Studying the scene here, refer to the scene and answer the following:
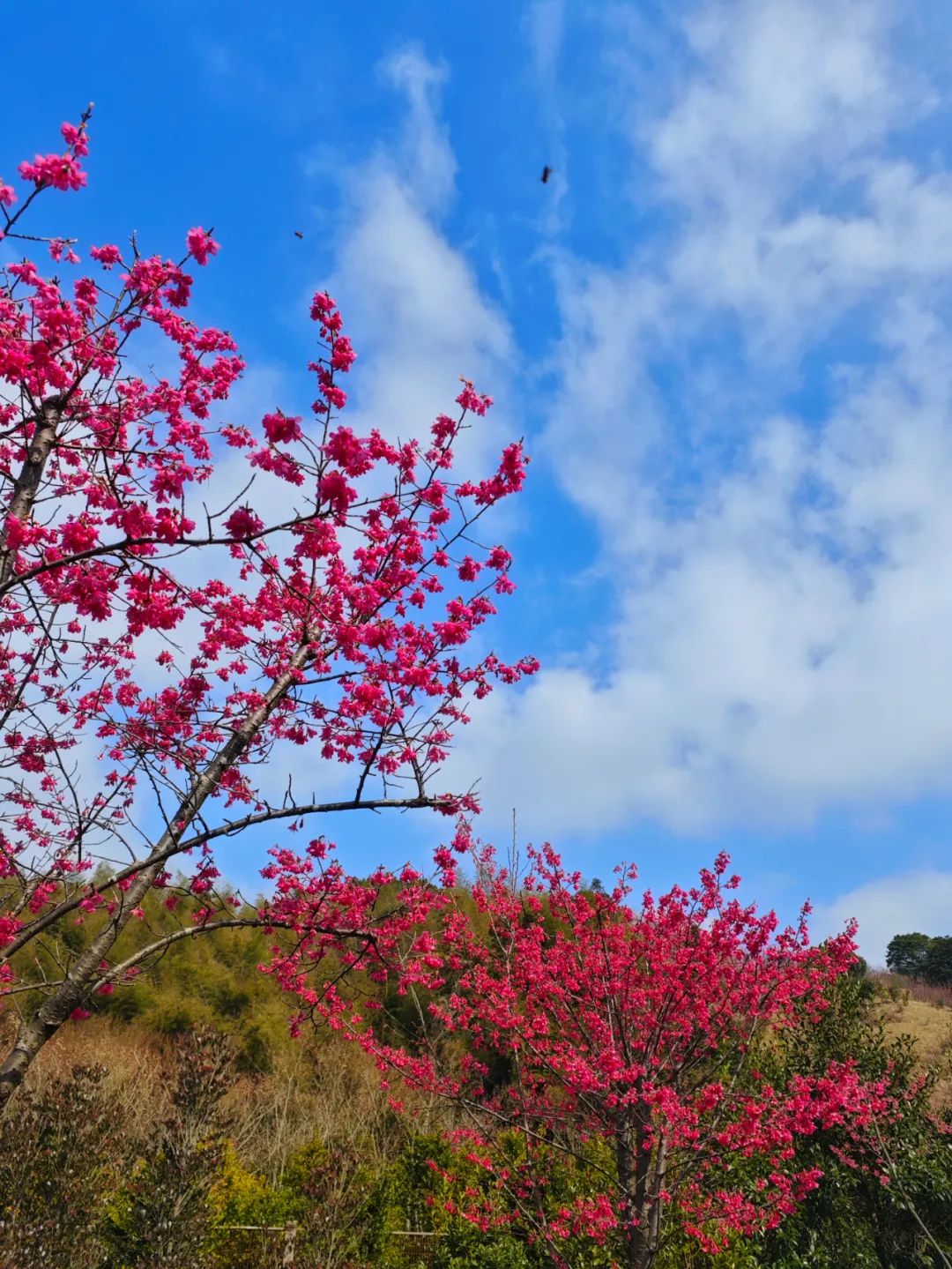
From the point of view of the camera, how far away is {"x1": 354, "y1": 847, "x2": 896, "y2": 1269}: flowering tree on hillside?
6770mm

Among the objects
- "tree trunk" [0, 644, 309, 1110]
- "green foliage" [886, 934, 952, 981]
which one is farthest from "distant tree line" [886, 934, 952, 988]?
"tree trunk" [0, 644, 309, 1110]

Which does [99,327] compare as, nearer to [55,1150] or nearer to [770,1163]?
[55,1150]

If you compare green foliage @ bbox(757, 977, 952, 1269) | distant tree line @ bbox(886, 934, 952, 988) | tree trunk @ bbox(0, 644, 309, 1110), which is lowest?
green foliage @ bbox(757, 977, 952, 1269)

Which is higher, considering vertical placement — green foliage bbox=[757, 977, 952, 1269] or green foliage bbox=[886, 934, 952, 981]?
green foliage bbox=[886, 934, 952, 981]

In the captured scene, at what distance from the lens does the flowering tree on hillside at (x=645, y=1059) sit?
677 centimetres

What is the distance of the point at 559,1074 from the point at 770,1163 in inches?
210

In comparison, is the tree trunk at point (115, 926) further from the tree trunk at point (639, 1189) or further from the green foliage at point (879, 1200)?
the green foliage at point (879, 1200)

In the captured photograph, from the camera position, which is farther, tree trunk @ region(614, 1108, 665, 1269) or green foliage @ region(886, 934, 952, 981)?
green foliage @ region(886, 934, 952, 981)

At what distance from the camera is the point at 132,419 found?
5.32 meters

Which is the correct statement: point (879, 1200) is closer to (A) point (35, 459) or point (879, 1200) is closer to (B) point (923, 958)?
(A) point (35, 459)

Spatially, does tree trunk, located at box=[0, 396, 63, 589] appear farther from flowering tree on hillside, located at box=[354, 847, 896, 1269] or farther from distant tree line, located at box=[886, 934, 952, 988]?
distant tree line, located at box=[886, 934, 952, 988]

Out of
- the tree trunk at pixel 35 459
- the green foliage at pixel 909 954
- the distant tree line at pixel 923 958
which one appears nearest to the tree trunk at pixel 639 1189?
the tree trunk at pixel 35 459

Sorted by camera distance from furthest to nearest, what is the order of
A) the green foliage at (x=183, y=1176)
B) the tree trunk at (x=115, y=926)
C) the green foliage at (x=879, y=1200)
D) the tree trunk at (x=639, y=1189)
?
the green foliage at (x=879, y=1200)
the green foliage at (x=183, y=1176)
the tree trunk at (x=639, y=1189)
the tree trunk at (x=115, y=926)

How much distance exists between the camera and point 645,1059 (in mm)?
7406
